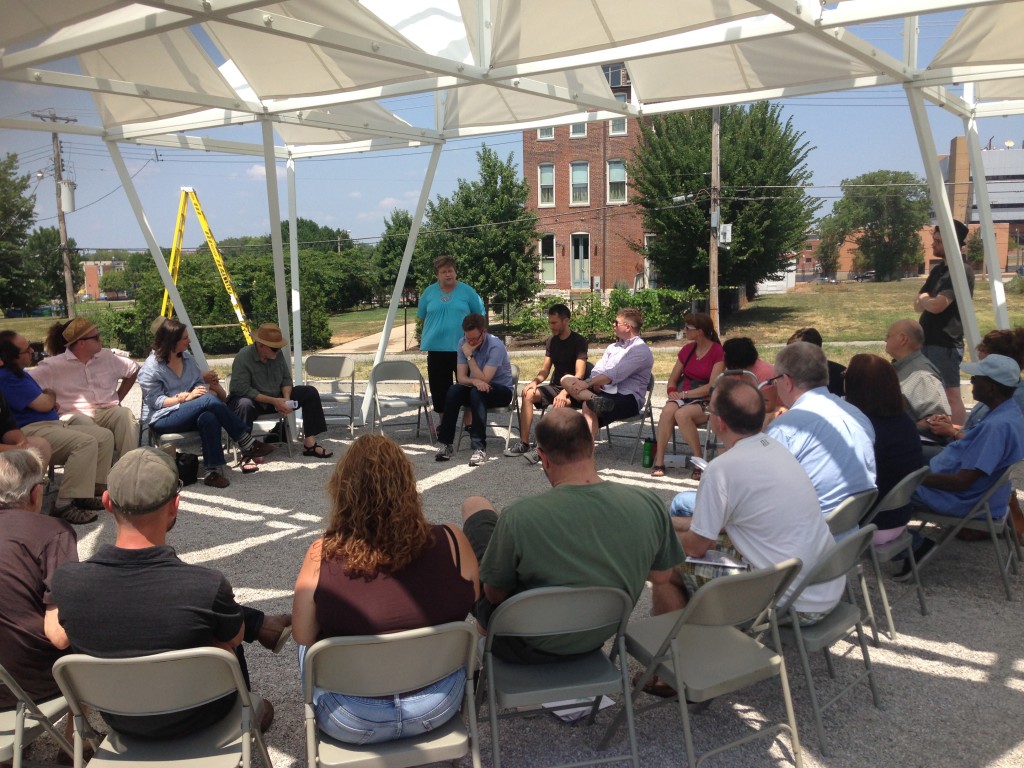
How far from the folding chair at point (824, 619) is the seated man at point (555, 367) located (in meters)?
4.03

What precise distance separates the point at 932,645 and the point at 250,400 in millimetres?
5298

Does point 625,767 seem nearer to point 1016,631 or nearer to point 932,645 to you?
point 932,645

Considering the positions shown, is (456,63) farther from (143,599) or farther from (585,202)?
(585,202)

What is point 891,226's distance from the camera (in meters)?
48.1

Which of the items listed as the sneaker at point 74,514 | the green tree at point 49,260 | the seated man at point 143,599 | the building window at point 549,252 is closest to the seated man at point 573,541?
the seated man at point 143,599

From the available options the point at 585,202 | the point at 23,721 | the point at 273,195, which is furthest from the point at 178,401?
the point at 585,202

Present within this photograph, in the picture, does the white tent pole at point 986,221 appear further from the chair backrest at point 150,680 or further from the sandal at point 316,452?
the chair backrest at point 150,680

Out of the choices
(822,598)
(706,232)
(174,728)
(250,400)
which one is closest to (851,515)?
(822,598)

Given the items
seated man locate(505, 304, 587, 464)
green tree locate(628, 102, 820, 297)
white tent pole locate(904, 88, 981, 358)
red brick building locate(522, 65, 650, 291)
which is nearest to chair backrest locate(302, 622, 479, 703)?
seated man locate(505, 304, 587, 464)

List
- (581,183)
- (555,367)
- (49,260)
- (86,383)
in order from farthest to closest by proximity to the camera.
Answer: (581,183) → (49,260) → (555,367) → (86,383)

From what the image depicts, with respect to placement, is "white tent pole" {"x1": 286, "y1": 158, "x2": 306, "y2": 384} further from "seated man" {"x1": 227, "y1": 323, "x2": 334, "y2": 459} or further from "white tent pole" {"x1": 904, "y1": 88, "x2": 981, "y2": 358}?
"white tent pole" {"x1": 904, "y1": 88, "x2": 981, "y2": 358}

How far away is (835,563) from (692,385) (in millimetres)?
3807

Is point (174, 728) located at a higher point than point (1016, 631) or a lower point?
higher

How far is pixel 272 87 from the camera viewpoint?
6.45 m
